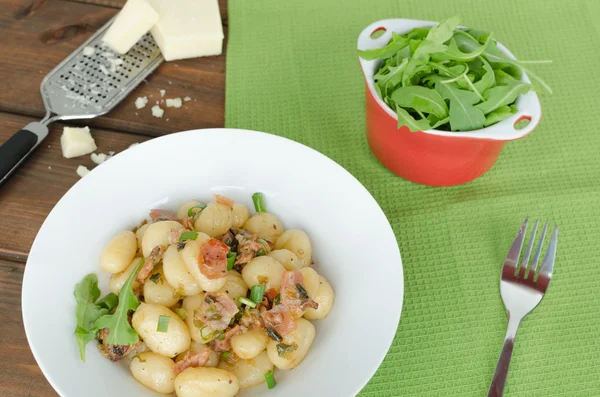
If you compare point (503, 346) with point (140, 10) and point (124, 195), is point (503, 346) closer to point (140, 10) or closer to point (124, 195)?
point (124, 195)

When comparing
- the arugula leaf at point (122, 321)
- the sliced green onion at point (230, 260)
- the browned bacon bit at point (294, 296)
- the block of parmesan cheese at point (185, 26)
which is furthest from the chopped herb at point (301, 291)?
the block of parmesan cheese at point (185, 26)

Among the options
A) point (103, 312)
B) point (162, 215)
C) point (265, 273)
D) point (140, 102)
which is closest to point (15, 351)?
point (103, 312)

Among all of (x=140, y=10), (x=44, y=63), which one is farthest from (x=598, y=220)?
(x=44, y=63)

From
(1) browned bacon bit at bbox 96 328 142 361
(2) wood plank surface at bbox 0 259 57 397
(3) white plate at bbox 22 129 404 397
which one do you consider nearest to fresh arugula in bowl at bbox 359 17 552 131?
(3) white plate at bbox 22 129 404 397

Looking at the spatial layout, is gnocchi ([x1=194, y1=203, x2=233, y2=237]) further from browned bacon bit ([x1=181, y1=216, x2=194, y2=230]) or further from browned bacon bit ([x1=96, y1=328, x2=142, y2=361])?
browned bacon bit ([x1=96, y1=328, x2=142, y2=361])

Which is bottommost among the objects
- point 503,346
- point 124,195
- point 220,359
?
point 503,346

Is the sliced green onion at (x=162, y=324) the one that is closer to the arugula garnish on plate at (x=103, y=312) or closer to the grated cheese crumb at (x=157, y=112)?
the arugula garnish on plate at (x=103, y=312)
